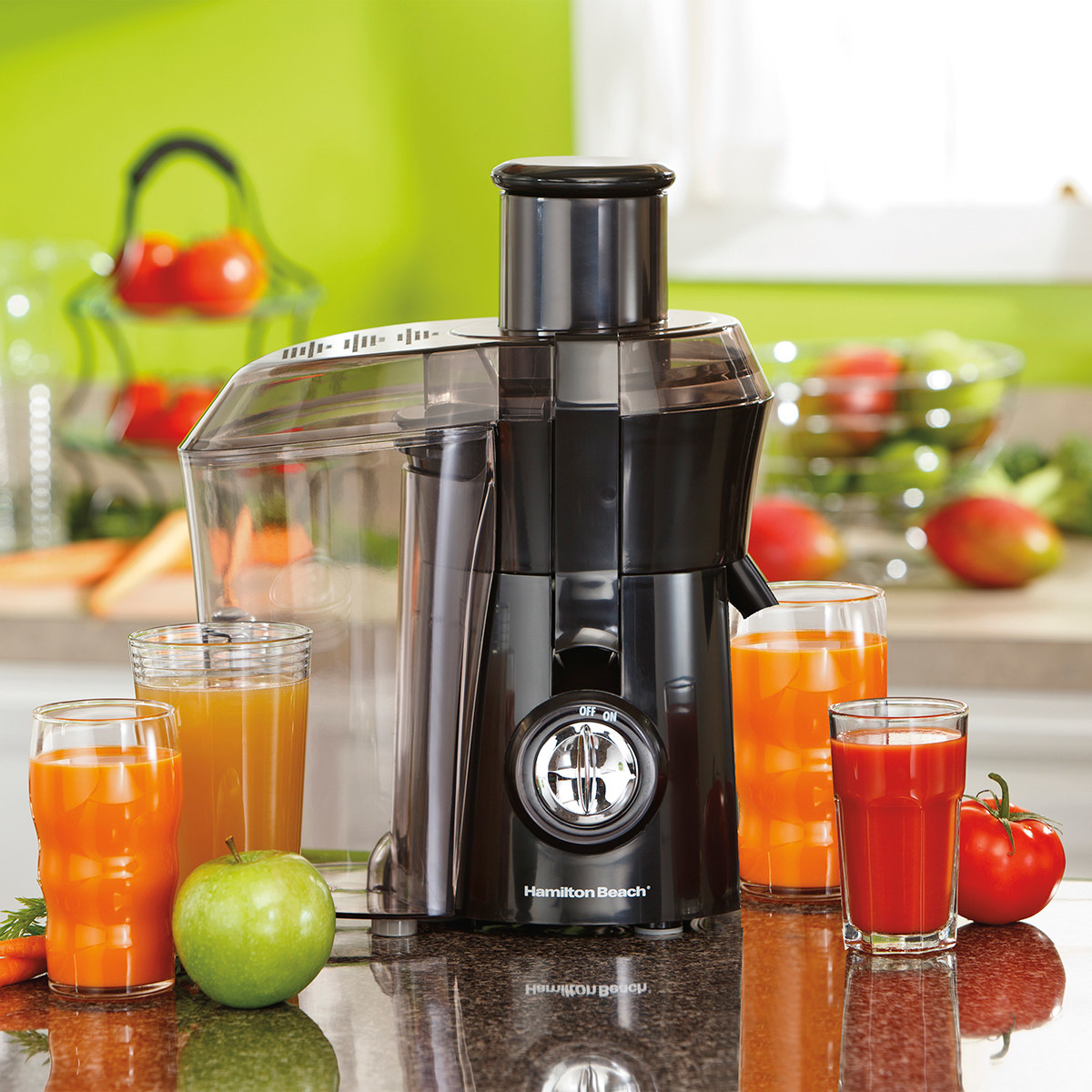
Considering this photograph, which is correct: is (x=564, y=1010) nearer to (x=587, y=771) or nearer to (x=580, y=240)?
(x=587, y=771)

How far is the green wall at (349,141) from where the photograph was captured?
249cm

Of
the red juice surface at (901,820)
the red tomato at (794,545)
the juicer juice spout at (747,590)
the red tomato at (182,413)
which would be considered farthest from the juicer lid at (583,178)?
the red tomato at (182,413)

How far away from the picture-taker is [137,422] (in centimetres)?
231

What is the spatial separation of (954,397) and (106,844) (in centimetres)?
161

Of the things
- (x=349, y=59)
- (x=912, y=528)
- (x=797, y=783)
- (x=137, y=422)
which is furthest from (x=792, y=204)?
(x=797, y=783)

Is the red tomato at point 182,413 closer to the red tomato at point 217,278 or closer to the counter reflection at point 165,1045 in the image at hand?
the red tomato at point 217,278

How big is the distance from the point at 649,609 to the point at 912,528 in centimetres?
141

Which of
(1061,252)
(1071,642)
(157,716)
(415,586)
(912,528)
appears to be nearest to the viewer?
(157,716)

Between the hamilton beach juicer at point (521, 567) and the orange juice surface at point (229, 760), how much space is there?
5cm

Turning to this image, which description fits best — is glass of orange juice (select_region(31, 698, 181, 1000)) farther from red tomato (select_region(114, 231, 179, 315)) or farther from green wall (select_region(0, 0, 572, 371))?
green wall (select_region(0, 0, 572, 371))

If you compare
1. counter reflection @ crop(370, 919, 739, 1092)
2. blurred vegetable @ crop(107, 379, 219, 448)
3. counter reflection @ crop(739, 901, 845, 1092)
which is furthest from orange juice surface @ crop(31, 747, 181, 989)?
blurred vegetable @ crop(107, 379, 219, 448)

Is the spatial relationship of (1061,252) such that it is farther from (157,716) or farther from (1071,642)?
(157,716)

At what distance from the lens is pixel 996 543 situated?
2029mm

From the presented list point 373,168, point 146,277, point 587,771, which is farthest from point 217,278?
point 587,771
